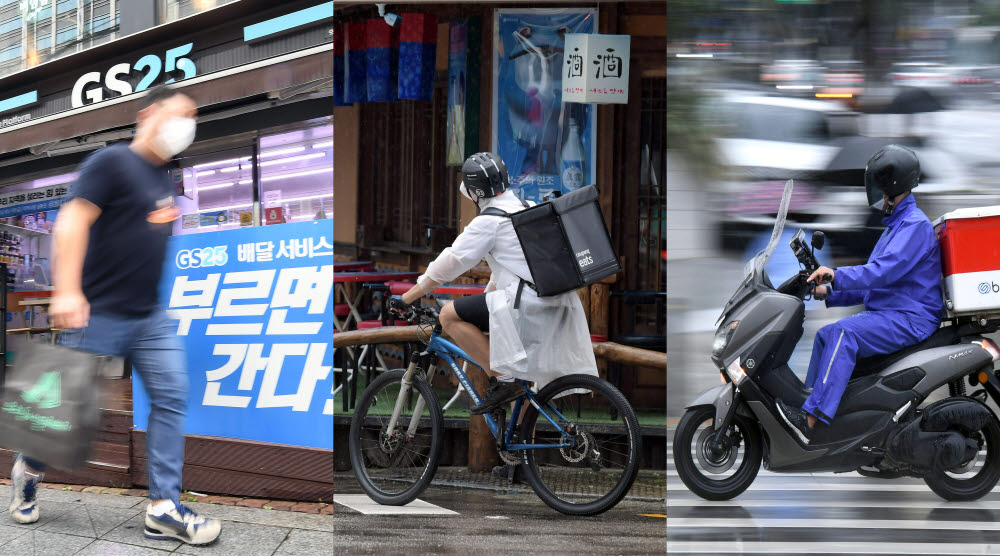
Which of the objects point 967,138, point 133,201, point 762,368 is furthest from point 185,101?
point 967,138

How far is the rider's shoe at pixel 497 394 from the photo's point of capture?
3969mm

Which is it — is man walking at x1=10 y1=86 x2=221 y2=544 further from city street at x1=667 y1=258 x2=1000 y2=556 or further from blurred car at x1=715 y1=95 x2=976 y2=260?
blurred car at x1=715 y1=95 x2=976 y2=260

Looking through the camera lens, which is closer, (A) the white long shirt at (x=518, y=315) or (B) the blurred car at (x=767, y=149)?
(B) the blurred car at (x=767, y=149)

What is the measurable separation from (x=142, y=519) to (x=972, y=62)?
4.47m

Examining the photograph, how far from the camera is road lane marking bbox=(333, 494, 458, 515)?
4.21 m

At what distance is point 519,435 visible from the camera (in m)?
3.96

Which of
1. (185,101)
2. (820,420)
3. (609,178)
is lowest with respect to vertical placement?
(820,420)

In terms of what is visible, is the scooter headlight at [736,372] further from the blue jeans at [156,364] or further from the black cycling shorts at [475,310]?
the blue jeans at [156,364]

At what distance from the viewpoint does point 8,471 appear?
438cm

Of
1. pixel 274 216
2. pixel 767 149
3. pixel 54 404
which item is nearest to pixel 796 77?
pixel 767 149

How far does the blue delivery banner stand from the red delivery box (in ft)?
9.27

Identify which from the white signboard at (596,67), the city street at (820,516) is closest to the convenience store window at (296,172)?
the white signboard at (596,67)

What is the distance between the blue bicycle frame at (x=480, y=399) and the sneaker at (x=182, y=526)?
1.32 m

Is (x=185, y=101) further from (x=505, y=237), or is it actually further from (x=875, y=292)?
(x=875, y=292)
